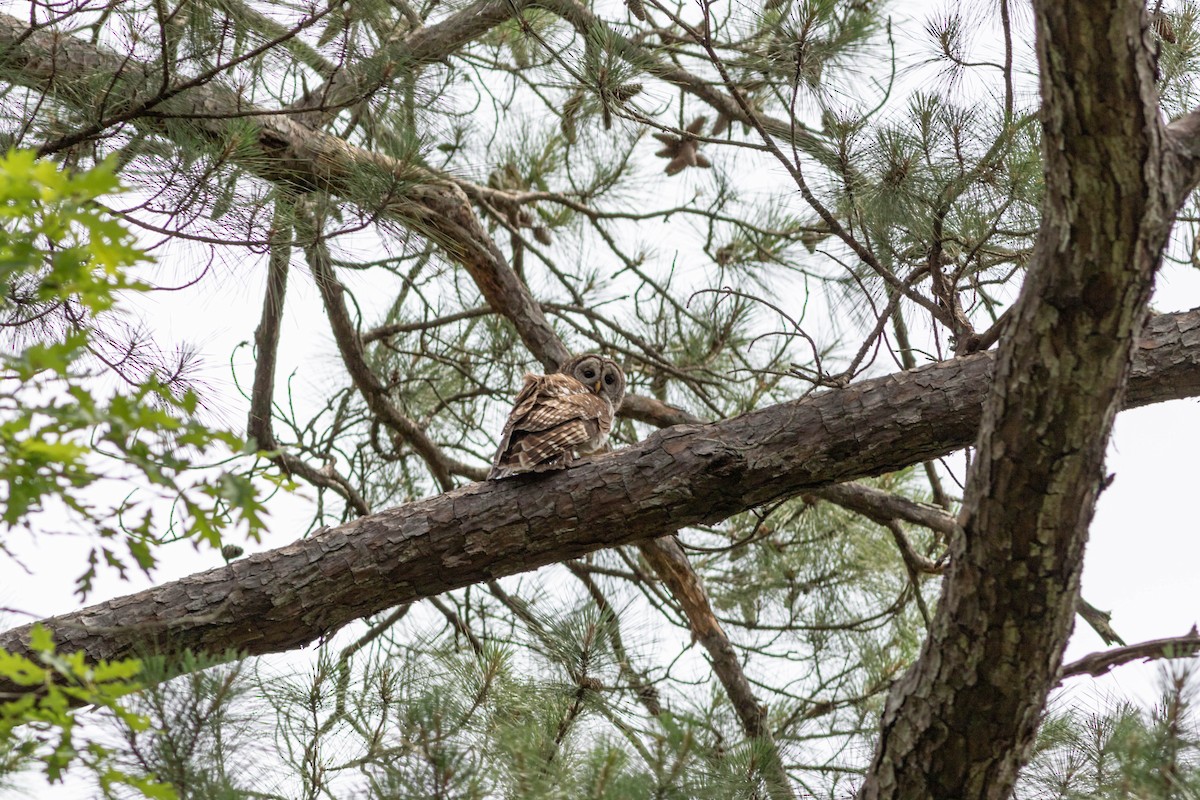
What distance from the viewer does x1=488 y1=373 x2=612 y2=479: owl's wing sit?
262 centimetres

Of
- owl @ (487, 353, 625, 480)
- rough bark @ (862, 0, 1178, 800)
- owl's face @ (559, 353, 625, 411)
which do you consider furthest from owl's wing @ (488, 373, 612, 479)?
rough bark @ (862, 0, 1178, 800)

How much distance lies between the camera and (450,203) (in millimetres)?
3617

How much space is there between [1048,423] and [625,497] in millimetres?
1101

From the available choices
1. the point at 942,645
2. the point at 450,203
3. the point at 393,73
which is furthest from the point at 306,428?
the point at 942,645

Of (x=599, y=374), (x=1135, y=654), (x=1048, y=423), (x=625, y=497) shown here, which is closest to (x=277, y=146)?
(x=599, y=374)

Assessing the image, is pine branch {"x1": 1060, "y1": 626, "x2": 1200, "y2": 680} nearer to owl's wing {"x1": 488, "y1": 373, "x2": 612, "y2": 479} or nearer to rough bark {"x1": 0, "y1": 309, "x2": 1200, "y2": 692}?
rough bark {"x1": 0, "y1": 309, "x2": 1200, "y2": 692}

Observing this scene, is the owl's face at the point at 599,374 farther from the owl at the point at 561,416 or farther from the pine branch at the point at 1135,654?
the pine branch at the point at 1135,654

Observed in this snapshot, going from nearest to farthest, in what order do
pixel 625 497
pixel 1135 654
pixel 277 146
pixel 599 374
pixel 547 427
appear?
pixel 1135 654, pixel 625 497, pixel 547 427, pixel 277 146, pixel 599 374

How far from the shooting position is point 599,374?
12.4 ft

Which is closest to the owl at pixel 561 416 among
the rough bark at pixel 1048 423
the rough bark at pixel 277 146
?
the rough bark at pixel 277 146

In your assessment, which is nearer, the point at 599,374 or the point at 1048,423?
the point at 1048,423

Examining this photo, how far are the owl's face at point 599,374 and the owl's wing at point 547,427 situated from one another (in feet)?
1.01

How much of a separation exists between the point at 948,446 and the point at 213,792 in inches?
71.0

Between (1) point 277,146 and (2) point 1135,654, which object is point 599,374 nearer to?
(1) point 277,146
